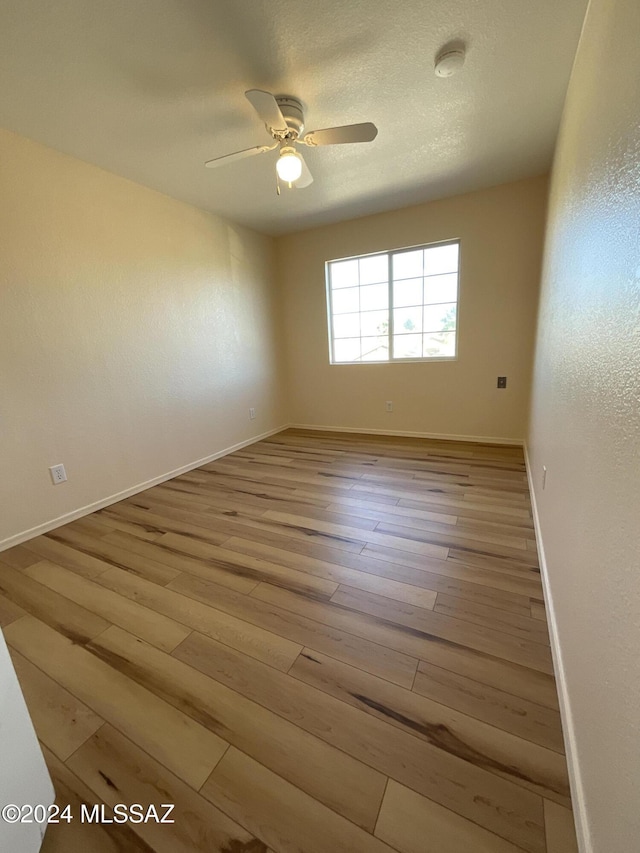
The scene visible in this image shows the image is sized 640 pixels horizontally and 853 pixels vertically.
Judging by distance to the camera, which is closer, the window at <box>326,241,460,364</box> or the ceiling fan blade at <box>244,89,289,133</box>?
the ceiling fan blade at <box>244,89,289,133</box>

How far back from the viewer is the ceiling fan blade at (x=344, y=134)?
5.62ft

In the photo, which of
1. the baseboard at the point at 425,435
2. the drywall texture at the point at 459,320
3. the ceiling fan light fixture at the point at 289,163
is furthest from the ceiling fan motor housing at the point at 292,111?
the baseboard at the point at 425,435

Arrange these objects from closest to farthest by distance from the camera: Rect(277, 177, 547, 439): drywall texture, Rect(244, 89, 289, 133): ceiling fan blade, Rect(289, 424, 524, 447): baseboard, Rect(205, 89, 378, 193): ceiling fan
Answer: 1. Rect(244, 89, 289, 133): ceiling fan blade
2. Rect(205, 89, 378, 193): ceiling fan
3. Rect(277, 177, 547, 439): drywall texture
4. Rect(289, 424, 524, 447): baseboard

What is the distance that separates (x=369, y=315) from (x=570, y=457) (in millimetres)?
3201

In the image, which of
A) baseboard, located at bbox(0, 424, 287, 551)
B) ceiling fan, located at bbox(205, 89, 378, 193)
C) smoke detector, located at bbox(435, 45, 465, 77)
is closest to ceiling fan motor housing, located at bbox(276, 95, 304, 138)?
ceiling fan, located at bbox(205, 89, 378, 193)

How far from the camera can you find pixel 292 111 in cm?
190

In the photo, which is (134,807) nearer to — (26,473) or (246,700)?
(246,700)

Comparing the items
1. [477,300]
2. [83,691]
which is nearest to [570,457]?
[83,691]

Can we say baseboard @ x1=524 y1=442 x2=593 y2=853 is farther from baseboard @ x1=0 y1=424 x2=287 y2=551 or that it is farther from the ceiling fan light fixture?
baseboard @ x1=0 y1=424 x2=287 y2=551

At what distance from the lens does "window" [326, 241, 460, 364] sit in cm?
357

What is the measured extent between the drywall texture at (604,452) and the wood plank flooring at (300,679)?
21 cm

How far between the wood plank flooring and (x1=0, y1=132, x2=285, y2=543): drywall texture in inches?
23.1

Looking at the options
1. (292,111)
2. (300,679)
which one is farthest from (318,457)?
(292,111)

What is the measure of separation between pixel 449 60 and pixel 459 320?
7.16ft
